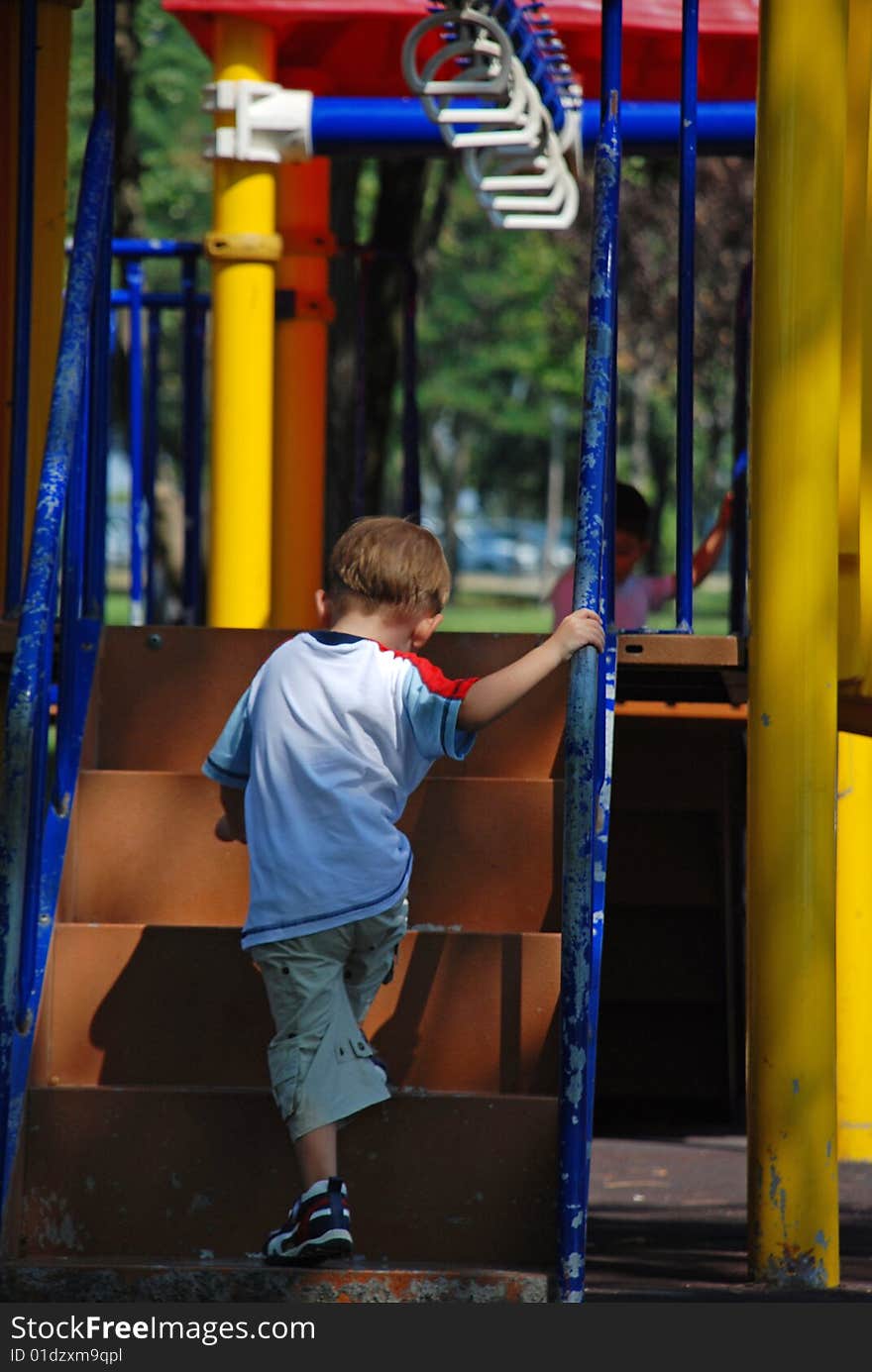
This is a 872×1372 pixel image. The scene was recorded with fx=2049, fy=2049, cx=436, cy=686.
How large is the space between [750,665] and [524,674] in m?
0.86

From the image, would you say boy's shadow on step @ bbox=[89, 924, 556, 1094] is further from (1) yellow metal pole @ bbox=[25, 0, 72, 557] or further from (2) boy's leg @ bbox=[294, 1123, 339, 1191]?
(1) yellow metal pole @ bbox=[25, 0, 72, 557]

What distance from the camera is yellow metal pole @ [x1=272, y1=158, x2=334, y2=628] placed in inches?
303

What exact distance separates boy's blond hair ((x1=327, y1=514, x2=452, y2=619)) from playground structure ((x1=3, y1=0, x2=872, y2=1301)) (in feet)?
0.89

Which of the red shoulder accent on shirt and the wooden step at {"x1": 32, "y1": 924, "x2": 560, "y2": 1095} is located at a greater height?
the red shoulder accent on shirt

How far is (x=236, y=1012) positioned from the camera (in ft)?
13.4

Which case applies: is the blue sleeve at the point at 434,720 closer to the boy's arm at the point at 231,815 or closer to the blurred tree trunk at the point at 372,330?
the boy's arm at the point at 231,815

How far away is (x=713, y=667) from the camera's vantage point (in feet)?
14.6

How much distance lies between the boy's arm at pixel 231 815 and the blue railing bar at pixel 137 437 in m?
4.84

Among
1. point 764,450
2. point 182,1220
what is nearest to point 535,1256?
point 182,1220

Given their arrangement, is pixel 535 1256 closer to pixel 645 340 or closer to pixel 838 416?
pixel 838 416

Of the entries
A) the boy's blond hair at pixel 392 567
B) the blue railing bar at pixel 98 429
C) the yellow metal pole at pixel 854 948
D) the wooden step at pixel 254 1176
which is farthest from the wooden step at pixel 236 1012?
the yellow metal pole at pixel 854 948

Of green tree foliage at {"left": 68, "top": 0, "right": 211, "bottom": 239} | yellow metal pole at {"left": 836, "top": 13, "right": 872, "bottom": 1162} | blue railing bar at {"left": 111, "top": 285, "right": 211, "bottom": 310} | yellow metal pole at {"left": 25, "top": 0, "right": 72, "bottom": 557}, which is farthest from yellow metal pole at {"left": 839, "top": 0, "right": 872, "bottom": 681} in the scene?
green tree foliage at {"left": 68, "top": 0, "right": 211, "bottom": 239}

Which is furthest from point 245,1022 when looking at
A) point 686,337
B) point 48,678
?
point 686,337

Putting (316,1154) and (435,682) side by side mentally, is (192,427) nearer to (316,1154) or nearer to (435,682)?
(435,682)
